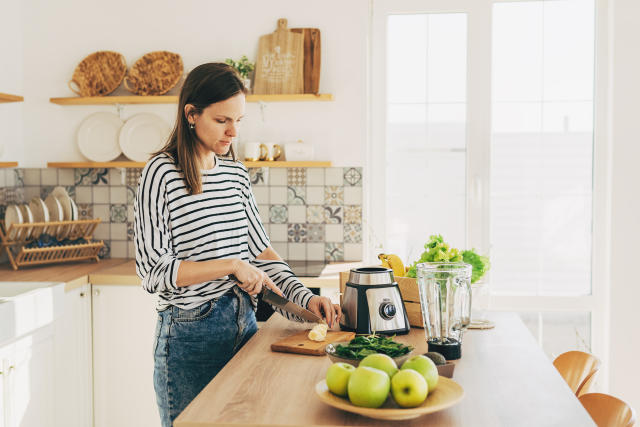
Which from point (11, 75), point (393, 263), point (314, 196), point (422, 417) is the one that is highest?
point (11, 75)

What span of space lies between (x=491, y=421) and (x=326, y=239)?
2321mm

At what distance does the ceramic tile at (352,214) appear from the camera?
11.2 feet

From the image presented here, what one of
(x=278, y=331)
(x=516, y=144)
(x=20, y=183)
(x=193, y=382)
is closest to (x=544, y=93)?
(x=516, y=144)

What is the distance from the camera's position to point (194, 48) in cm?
346

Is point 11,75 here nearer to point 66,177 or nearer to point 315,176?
point 66,177

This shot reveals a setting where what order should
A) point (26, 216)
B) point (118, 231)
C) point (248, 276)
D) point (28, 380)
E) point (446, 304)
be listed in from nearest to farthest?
1. point (446, 304)
2. point (248, 276)
3. point (28, 380)
4. point (26, 216)
5. point (118, 231)

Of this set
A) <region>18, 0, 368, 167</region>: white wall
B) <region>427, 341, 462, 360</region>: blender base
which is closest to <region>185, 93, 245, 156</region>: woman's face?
<region>427, 341, 462, 360</region>: blender base

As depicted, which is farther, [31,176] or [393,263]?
[31,176]

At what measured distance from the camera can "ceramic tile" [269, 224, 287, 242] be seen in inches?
137

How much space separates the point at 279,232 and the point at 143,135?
90 centimetres

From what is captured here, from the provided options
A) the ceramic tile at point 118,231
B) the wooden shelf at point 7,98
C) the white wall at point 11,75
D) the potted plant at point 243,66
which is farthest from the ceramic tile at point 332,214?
the white wall at point 11,75

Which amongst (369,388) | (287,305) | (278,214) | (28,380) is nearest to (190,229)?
(287,305)

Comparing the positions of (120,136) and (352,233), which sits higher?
(120,136)

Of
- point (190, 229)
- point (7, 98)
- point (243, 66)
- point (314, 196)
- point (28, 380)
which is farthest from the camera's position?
point (314, 196)
